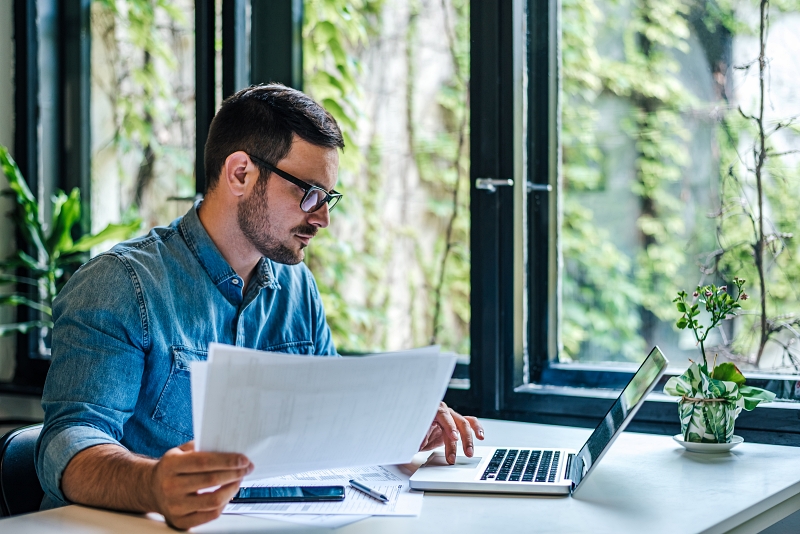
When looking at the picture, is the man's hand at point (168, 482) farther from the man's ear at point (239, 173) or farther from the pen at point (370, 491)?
the man's ear at point (239, 173)

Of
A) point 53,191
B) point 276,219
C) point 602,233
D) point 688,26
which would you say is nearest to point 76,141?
point 53,191

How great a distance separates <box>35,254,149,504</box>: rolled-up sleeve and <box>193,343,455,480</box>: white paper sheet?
306mm

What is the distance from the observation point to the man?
1.18 metres

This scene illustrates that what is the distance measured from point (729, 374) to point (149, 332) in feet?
3.58

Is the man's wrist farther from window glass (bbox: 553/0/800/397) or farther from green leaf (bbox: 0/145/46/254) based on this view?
green leaf (bbox: 0/145/46/254)

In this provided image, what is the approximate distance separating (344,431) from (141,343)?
52 centimetres

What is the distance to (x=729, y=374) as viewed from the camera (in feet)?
5.14

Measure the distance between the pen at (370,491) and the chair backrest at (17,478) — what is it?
0.63m

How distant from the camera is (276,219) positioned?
161 centimetres

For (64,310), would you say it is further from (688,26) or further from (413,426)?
(688,26)

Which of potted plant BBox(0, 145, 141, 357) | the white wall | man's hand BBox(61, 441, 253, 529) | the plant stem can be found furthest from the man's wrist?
the white wall

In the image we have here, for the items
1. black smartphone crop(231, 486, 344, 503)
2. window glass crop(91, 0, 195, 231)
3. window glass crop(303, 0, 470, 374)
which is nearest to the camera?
black smartphone crop(231, 486, 344, 503)

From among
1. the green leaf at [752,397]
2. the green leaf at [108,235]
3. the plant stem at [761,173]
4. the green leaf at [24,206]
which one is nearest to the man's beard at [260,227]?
the green leaf at [752,397]

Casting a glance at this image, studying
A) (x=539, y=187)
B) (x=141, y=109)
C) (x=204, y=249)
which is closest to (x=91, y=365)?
(x=204, y=249)
